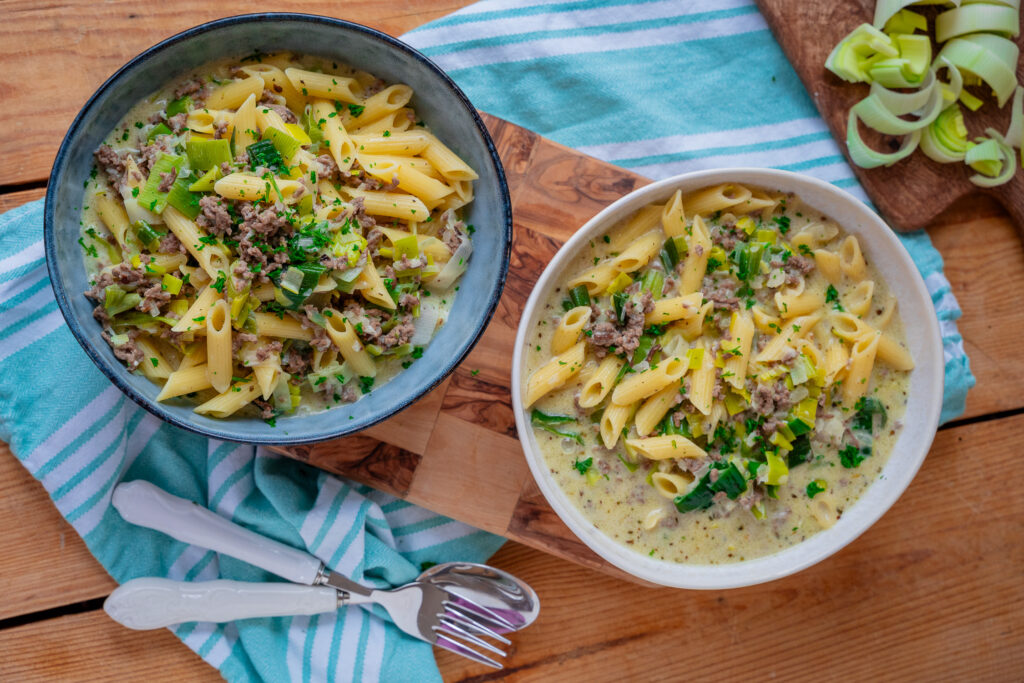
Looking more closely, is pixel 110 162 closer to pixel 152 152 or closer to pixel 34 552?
pixel 152 152

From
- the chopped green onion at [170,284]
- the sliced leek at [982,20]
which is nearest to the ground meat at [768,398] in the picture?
the sliced leek at [982,20]

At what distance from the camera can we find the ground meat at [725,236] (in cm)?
240

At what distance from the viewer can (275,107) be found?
2234mm

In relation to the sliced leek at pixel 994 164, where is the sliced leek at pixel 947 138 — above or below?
above

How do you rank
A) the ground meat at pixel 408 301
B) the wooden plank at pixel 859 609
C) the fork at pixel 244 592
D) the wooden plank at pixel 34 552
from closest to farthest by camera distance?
the ground meat at pixel 408 301 < the fork at pixel 244 592 < the wooden plank at pixel 34 552 < the wooden plank at pixel 859 609

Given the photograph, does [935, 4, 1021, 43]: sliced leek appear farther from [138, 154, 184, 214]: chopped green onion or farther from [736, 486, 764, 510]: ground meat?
[138, 154, 184, 214]: chopped green onion

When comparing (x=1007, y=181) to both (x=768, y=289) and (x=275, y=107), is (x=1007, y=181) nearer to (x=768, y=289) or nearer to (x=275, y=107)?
(x=768, y=289)

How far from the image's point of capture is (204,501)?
260 cm

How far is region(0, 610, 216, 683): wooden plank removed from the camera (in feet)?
8.43

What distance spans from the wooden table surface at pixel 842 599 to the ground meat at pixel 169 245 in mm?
888

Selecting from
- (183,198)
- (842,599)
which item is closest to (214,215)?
(183,198)

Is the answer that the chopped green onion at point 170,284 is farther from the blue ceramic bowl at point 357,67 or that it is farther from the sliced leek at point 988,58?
the sliced leek at point 988,58

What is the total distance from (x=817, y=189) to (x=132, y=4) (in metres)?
2.27

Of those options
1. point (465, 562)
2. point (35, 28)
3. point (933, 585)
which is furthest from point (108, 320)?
point (933, 585)
